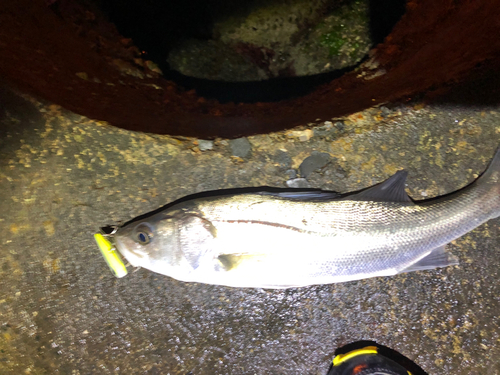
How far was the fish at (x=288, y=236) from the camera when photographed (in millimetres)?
1538

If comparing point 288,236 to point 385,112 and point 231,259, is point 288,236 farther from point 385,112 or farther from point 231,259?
point 385,112

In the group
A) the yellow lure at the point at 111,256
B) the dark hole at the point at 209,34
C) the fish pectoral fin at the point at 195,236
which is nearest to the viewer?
the fish pectoral fin at the point at 195,236

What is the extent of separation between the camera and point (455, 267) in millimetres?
1895

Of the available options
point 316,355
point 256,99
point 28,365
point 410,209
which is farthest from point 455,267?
point 28,365

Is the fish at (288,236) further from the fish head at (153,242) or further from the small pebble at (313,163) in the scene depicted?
the small pebble at (313,163)

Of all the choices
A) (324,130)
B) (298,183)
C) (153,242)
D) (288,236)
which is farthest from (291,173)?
(153,242)

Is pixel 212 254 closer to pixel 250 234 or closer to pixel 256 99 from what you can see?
pixel 250 234

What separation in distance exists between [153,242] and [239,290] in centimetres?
75

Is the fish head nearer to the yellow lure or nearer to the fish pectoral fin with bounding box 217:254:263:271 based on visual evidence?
the yellow lure

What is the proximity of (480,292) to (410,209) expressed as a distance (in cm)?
99

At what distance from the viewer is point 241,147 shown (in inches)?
75.9

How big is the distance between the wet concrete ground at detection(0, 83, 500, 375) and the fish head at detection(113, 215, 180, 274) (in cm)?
28

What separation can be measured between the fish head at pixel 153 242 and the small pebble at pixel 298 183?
868 mm

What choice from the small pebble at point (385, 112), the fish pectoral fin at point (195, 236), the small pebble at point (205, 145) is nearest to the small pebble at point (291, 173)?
the small pebble at point (205, 145)
